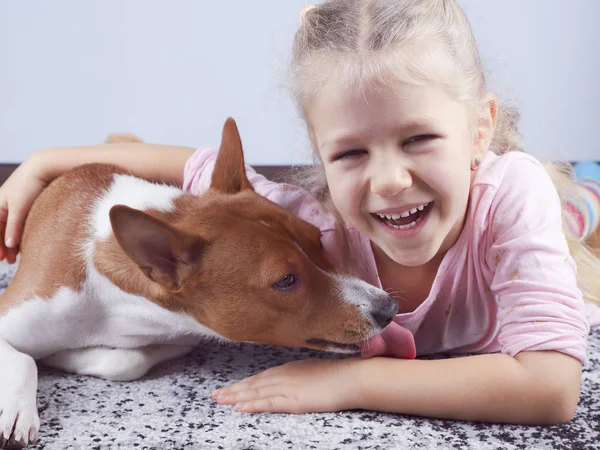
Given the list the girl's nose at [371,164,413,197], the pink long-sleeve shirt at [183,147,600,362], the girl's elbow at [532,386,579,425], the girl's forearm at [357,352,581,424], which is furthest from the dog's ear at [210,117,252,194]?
the girl's elbow at [532,386,579,425]

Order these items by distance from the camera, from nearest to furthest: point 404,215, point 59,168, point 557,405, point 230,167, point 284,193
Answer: point 557,405
point 404,215
point 230,167
point 284,193
point 59,168

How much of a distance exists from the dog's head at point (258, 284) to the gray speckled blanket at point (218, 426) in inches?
5.8

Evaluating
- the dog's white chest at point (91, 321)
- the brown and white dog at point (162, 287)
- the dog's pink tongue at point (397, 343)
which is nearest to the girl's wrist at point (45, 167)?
the brown and white dog at point (162, 287)

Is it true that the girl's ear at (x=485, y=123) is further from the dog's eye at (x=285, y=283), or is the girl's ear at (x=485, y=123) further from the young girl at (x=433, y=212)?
the dog's eye at (x=285, y=283)

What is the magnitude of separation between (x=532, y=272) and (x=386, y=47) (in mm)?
468

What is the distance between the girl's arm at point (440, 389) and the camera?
1309 millimetres

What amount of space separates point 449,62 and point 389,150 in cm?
20

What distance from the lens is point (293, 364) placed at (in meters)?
1.46

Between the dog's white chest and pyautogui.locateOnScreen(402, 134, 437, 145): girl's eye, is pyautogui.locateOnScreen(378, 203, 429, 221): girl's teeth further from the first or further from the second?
the dog's white chest

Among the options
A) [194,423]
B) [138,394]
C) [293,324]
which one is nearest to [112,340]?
[138,394]

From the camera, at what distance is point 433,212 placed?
1.41 m

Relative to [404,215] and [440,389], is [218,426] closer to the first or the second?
[440,389]

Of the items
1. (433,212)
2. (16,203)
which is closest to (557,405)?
(433,212)

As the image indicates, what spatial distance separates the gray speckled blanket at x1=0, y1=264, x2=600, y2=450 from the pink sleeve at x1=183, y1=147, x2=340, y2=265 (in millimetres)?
358
